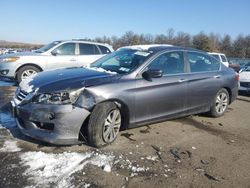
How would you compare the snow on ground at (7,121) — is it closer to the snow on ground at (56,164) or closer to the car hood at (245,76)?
the snow on ground at (56,164)

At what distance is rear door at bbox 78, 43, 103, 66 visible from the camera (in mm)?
11438

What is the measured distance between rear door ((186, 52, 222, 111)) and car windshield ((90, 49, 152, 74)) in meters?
1.11

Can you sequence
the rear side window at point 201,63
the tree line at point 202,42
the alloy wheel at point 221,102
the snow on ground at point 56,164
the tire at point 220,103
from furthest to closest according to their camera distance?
the tree line at point 202,42
the alloy wheel at point 221,102
the tire at point 220,103
the rear side window at point 201,63
the snow on ground at point 56,164

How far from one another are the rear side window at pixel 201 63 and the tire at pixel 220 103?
0.58m

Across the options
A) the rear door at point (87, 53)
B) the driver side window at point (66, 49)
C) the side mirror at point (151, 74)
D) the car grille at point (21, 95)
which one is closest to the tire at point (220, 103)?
the side mirror at point (151, 74)

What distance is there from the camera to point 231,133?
6.08 m

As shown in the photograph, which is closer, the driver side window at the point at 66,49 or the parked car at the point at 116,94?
the parked car at the point at 116,94

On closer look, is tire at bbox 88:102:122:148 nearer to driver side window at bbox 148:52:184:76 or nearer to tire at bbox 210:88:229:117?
driver side window at bbox 148:52:184:76

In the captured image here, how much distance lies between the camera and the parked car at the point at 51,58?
10422mm

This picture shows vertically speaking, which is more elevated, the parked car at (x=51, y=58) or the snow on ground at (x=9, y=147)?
the parked car at (x=51, y=58)

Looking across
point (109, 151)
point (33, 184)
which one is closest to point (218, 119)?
point (109, 151)

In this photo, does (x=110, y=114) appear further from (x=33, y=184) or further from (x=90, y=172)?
(x=33, y=184)

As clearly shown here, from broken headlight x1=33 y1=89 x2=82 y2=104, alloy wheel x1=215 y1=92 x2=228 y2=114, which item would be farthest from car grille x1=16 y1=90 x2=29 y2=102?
alloy wheel x1=215 y1=92 x2=228 y2=114

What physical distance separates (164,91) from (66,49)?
657 cm
